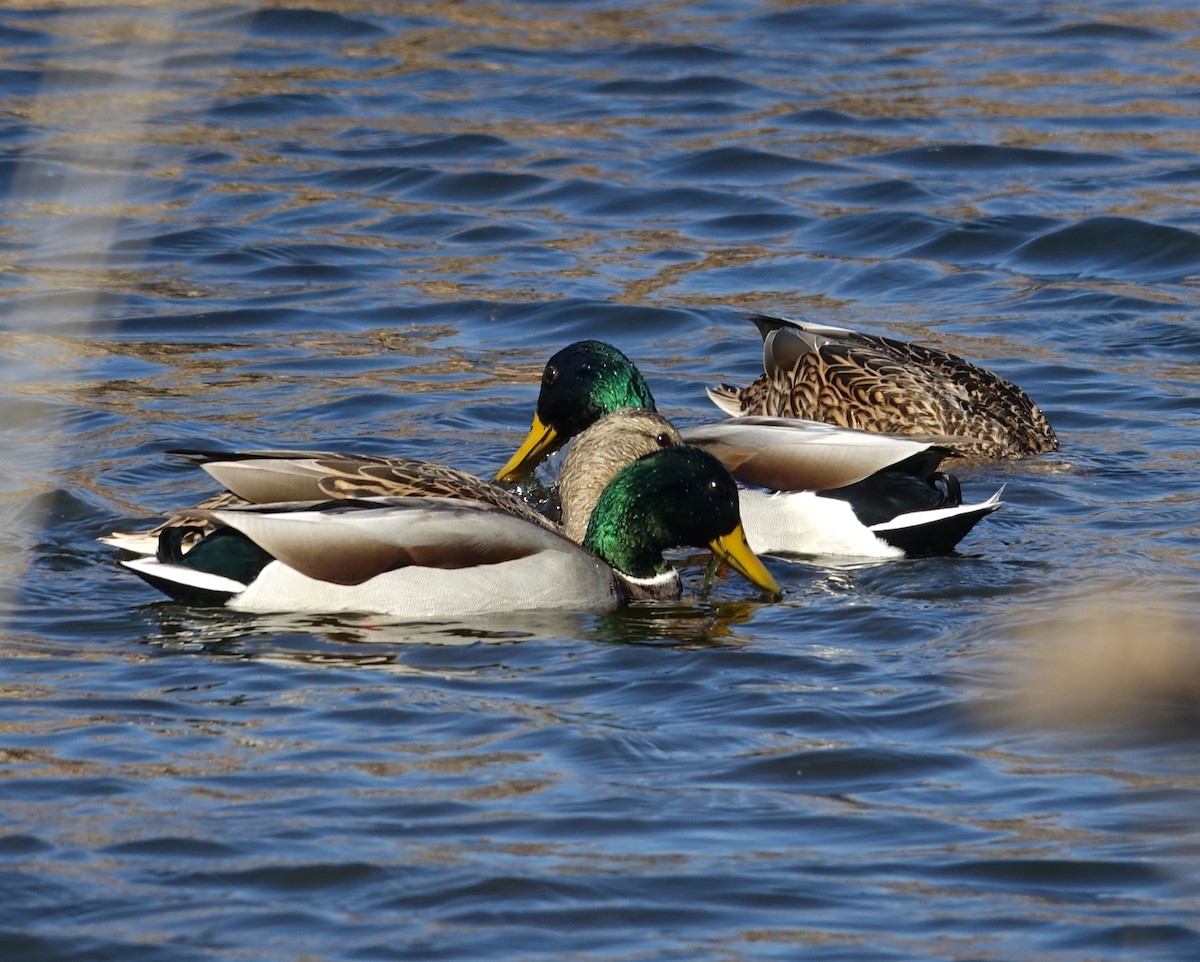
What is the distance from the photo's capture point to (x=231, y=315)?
12.1 metres

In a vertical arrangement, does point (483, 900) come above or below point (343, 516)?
below

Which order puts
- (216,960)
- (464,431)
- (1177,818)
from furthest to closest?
(464,431) < (1177,818) < (216,960)

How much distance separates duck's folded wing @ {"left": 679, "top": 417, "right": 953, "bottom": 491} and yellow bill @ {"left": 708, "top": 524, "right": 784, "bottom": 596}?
0.74 metres

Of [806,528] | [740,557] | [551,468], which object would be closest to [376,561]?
[740,557]

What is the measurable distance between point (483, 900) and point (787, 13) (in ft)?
46.4

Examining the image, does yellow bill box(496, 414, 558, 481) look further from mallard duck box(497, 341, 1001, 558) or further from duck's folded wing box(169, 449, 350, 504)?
duck's folded wing box(169, 449, 350, 504)

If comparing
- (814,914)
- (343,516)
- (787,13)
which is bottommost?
(814,914)

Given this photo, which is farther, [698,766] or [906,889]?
[698,766]

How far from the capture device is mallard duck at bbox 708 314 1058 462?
32.5 feet

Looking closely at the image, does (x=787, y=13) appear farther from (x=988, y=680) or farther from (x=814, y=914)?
(x=814, y=914)


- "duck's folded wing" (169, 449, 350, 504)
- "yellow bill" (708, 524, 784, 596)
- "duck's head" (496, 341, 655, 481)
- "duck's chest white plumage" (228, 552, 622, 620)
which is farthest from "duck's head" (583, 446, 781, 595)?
"duck's head" (496, 341, 655, 481)

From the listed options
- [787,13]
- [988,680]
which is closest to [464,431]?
[988,680]

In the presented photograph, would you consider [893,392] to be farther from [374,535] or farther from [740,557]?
[374,535]

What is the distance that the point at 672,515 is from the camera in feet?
25.9
